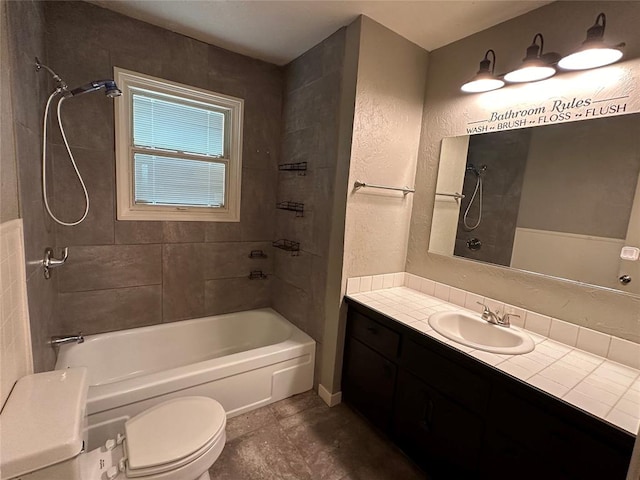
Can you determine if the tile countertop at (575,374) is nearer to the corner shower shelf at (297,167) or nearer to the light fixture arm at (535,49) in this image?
the corner shower shelf at (297,167)

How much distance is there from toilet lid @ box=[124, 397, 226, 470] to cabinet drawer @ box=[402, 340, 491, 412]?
99cm

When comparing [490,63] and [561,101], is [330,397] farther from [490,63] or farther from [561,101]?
[490,63]

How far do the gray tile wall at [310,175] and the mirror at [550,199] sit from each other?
0.83 metres

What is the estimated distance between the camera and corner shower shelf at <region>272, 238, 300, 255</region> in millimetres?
2385

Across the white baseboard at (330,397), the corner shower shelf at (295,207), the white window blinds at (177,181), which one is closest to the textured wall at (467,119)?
the corner shower shelf at (295,207)

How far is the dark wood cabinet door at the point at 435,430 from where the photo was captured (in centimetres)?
133

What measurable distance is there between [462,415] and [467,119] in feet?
5.57

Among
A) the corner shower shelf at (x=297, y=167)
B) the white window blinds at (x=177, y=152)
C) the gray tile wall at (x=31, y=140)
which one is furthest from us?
the corner shower shelf at (x=297, y=167)

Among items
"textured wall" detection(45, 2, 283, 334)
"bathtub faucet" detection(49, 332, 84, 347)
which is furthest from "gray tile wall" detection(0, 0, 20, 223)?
"bathtub faucet" detection(49, 332, 84, 347)

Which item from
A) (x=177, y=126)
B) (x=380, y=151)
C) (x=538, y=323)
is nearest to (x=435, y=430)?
(x=538, y=323)

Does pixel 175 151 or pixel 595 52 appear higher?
pixel 595 52

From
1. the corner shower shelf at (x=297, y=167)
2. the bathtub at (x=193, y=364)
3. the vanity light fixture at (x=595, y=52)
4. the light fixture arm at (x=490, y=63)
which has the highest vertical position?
the light fixture arm at (x=490, y=63)

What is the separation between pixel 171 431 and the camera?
1.25m

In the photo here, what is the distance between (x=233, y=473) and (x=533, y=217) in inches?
83.2
